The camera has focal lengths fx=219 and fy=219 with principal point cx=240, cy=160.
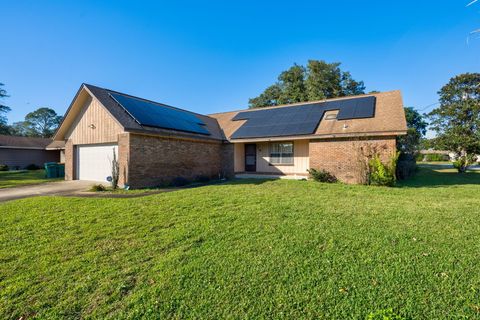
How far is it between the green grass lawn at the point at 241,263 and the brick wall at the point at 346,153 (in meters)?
5.16

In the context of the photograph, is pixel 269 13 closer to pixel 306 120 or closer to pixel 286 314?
A: pixel 306 120

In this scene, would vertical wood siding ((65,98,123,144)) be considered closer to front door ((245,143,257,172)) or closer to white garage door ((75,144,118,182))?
white garage door ((75,144,118,182))

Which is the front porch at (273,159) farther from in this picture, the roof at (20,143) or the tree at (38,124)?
the tree at (38,124)

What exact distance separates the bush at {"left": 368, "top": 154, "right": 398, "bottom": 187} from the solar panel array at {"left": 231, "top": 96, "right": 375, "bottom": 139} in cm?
308

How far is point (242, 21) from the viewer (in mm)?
13406

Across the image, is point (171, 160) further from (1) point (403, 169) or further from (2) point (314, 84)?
(2) point (314, 84)

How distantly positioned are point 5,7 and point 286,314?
13.0m

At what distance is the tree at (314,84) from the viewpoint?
92.0 ft

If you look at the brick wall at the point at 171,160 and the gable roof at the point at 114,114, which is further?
the gable roof at the point at 114,114

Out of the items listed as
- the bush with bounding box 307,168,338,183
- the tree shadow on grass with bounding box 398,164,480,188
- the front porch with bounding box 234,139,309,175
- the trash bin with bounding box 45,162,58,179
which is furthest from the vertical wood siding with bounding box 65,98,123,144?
the tree shadow on grass with bounding box 398,164,480,188

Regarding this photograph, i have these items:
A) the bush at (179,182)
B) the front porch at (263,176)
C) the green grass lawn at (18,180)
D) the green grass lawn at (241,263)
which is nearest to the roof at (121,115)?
the bush at (179,182)

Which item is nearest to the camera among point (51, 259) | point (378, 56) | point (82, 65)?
point (51, 259)

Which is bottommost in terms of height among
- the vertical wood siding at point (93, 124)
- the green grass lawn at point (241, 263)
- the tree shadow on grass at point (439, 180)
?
the green grass lawn at point (241, 263)

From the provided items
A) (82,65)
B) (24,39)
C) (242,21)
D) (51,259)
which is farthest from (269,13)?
(51,259)
